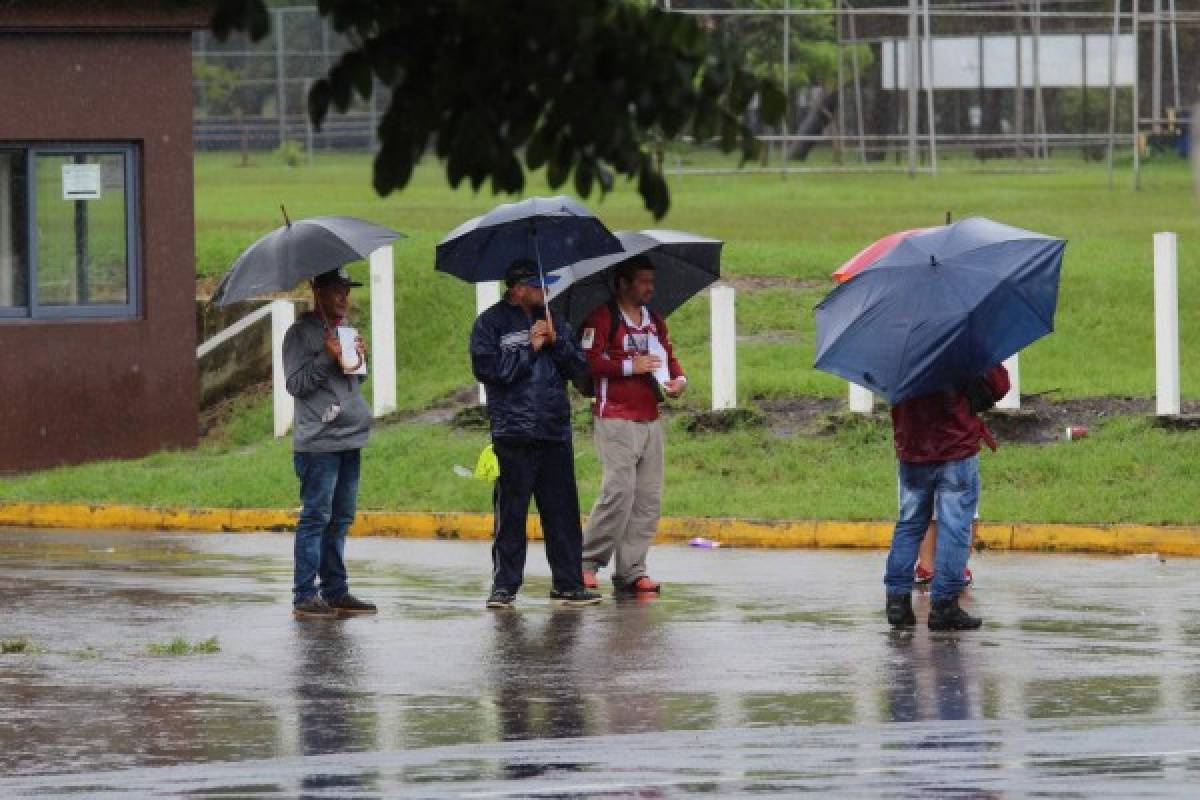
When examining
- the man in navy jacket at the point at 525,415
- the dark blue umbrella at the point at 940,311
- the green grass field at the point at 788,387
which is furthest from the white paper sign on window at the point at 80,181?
the dark blue umbrella at the point at 940,311

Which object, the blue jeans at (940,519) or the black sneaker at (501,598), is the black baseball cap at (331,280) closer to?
the black sneaker at (501,598)

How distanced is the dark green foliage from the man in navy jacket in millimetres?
7318

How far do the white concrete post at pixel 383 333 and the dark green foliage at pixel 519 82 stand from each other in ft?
47.6

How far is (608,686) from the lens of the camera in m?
11.2

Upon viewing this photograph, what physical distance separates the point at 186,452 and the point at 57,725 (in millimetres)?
10781

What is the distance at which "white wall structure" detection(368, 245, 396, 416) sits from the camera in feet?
68.4

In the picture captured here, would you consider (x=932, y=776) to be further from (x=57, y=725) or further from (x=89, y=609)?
(x=89, y=609)

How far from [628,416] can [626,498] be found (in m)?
0.43

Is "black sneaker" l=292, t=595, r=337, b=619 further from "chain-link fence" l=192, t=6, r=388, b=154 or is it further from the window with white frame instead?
"chain-link fence" l=192, t=6, r=388, b=154

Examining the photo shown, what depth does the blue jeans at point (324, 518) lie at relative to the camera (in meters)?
13.5

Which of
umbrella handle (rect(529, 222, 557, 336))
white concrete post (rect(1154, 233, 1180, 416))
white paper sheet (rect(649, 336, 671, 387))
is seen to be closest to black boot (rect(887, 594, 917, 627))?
white paper sheet (rect(649, 336, 671, 387))

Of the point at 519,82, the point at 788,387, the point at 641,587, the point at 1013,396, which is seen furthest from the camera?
the point at 788,387

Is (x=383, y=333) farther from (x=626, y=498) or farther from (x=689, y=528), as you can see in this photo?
(x=626, y=498)

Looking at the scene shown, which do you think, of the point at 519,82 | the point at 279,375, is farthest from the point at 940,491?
Result: the point at 279,375
